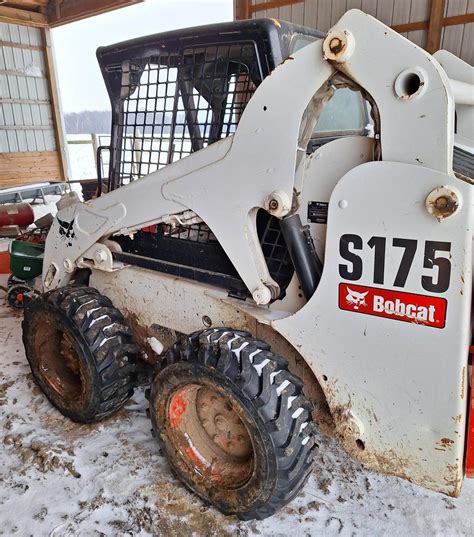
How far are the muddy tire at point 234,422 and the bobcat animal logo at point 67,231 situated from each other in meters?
1.04

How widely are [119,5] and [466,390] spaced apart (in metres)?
10.6

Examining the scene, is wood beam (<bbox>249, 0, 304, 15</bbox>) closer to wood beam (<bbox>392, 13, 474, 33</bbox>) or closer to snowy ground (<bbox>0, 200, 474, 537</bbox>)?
wood beam (<bbox>392, 13, 474, 33</bbox>)

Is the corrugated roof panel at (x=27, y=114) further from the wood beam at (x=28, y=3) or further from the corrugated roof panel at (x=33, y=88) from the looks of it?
the wood beam at (x=28, y=3)

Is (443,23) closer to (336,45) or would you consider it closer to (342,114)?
(342,114)

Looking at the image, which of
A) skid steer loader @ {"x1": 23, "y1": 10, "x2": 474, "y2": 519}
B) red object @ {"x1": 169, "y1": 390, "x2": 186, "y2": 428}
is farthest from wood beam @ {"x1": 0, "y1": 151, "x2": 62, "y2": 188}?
red object @ {"x1": 169, "y1": 390, "x2": 186, "y2": 428}

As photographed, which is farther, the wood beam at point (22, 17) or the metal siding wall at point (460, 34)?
the wood beam at point (22, 17)

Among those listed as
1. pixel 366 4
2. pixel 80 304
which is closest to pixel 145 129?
pixel 80 304

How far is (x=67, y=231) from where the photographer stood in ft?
8.69

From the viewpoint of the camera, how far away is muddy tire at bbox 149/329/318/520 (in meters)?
1.72

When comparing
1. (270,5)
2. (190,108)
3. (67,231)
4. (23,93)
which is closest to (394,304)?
(190,108)

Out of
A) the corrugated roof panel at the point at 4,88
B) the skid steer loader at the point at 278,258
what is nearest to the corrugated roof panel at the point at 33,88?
the corrugated roof panel at the point at 4,88

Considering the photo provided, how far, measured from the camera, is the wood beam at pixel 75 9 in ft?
32.9

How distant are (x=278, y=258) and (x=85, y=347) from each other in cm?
111

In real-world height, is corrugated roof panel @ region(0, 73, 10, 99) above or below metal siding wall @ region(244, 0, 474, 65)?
below
